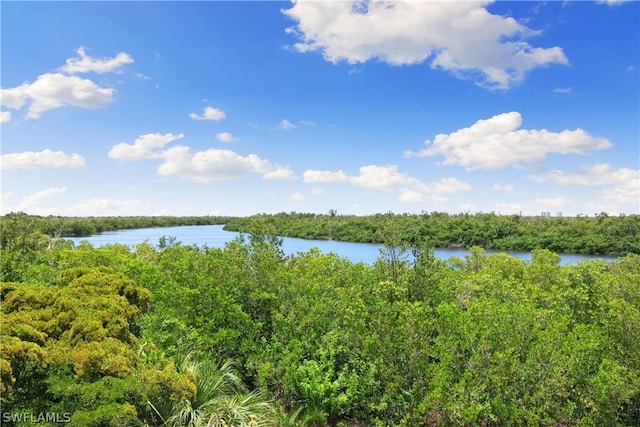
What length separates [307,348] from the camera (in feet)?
29.9

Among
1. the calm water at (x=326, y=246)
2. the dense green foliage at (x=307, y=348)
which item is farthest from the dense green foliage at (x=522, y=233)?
the dense green foliage at (x=307, y=348)

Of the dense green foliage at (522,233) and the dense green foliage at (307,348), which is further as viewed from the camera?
the dense green foliage at (522,233)

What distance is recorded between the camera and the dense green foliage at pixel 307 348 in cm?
568

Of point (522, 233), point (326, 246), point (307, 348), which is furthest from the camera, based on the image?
point (326, 246)

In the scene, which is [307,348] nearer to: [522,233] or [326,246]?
[326,246]

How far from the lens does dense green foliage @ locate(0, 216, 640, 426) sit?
18.6 ft

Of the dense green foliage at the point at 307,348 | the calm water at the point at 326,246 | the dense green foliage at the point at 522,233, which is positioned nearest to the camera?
the dense green foliage at the point at 307,348

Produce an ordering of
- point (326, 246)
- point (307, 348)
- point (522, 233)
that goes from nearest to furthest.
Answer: point (307, 348) → point (522, 233) → point (326, 246)

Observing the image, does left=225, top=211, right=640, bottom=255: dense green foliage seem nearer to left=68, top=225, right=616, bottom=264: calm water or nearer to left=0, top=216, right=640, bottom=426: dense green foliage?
left=68, top=225, right=616, bottom=264: calm water

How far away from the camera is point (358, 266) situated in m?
13.4

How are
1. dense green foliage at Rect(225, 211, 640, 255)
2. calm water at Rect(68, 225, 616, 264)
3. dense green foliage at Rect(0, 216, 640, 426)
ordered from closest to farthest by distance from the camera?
1. dense green foliage at Rect(0, 216, 640, 426)
2. calm water at Rect(68, 225, 616, 264)
3. dense green foliage at Rect(225, 211, 640, 255)

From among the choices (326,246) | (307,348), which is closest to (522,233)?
(326,246)

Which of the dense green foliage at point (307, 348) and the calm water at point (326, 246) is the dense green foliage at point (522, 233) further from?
the dense green foliage at point (307, 348)

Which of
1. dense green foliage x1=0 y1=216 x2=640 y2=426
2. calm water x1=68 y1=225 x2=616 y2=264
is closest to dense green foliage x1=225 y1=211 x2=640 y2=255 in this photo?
calm water x1=68 y1=225 x2=616 y2=264
